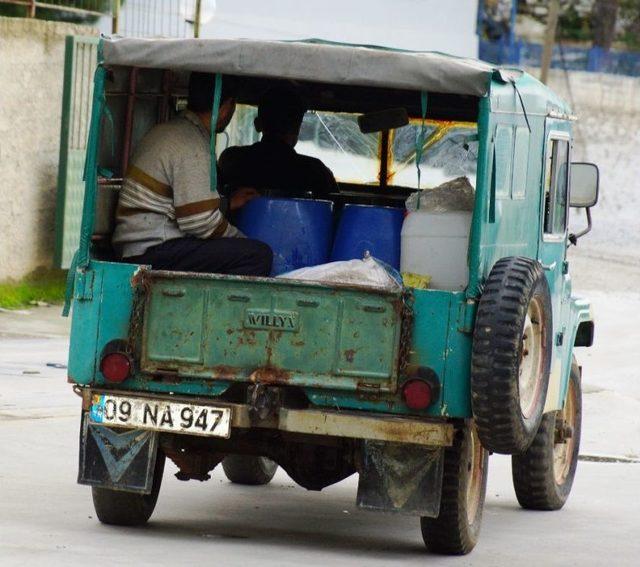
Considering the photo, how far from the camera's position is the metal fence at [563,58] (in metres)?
40.2

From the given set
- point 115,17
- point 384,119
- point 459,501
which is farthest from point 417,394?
point 115,17

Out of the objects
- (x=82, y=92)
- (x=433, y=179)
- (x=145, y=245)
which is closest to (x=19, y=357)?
(x=82, y=92)

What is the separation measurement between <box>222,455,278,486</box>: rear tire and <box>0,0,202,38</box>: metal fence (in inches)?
348

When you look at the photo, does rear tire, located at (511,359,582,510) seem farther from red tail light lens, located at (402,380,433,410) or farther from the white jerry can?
red tail light lens, located at (402,380,433,410)

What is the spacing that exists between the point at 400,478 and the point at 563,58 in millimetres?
35036

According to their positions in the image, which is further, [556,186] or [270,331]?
[556,186]

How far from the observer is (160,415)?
6926mm

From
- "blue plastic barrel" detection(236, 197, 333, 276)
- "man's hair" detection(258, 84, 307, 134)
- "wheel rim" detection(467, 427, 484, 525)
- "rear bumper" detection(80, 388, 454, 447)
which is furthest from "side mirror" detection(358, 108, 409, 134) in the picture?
"rear bumper" detection(80, 388, 454, 447)

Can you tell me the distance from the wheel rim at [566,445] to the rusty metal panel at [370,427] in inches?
99.6

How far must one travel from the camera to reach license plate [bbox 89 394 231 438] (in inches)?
270

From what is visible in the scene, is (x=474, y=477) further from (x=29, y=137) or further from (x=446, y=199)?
(x=29, y=137)

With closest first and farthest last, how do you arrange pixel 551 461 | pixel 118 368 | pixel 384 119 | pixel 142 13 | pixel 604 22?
1. pixel 118 368
2. pixel 551 461
3. pixel 384 119
4. pixel 142 13
5. pixel 604 22

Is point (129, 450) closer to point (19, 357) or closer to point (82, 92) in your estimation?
point (19, 357)

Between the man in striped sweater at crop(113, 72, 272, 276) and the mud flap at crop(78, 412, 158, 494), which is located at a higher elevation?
the man in striped sweater at crop(113, 72, 272, 276)
